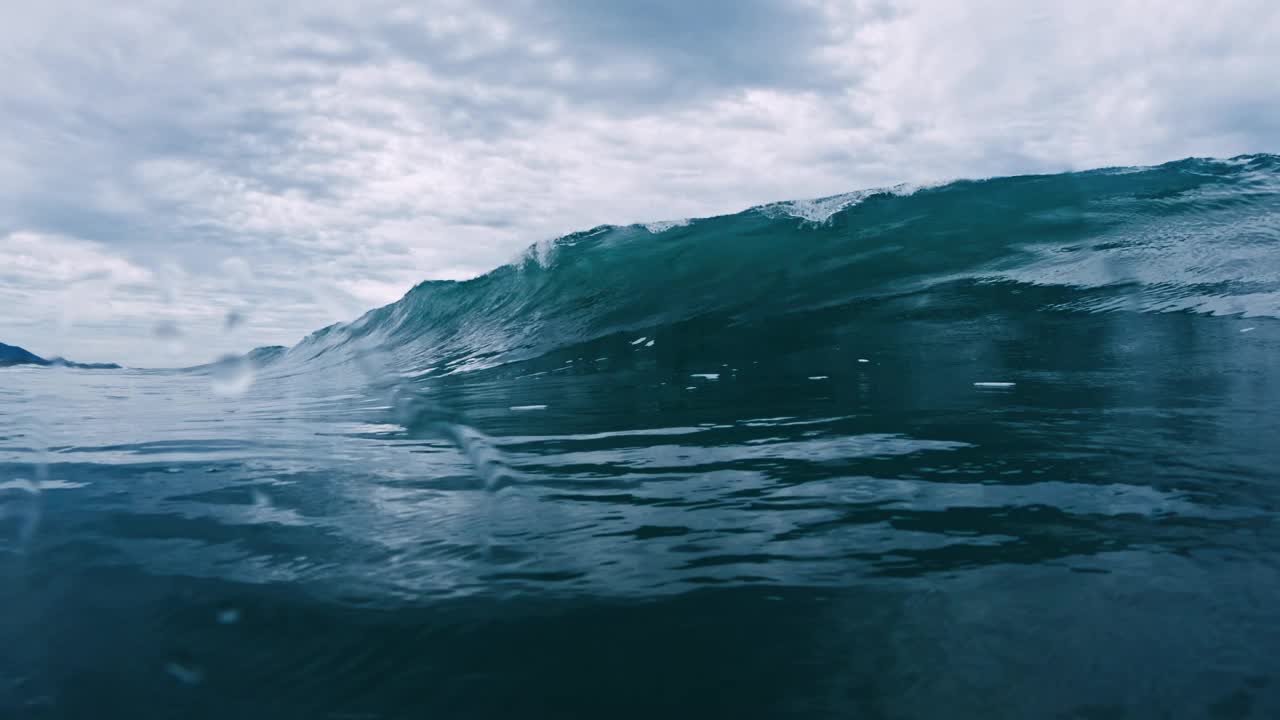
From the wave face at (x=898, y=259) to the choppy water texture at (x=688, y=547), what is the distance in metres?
3.59

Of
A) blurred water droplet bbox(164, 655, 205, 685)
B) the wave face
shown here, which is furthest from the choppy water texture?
the wave face

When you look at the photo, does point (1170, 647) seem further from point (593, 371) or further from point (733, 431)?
point (593, 371)

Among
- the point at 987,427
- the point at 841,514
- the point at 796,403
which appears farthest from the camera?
the point at 796,403

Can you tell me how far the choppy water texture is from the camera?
1.64 meters

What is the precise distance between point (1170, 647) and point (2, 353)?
195 feet

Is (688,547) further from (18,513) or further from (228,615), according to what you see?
(18,513)

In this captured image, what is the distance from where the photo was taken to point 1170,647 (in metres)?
1.69

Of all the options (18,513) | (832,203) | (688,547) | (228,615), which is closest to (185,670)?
(228,615)

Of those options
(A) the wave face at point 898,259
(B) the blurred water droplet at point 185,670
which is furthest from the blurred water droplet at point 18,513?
(A) the wave face at point 898,259

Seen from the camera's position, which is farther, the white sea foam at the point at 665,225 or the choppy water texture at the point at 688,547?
the white sea foam at the point at 665,225

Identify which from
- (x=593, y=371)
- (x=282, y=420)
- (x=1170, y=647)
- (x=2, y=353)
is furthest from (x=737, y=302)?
(x=2, y=353)

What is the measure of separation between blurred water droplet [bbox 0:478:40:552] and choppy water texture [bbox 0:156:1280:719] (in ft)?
0.08

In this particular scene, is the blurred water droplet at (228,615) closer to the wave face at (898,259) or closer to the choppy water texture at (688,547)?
the choppy water texture at (688,547)

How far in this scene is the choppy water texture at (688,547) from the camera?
164 cm
